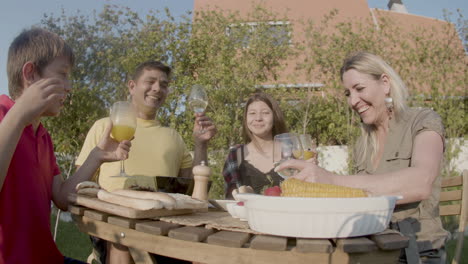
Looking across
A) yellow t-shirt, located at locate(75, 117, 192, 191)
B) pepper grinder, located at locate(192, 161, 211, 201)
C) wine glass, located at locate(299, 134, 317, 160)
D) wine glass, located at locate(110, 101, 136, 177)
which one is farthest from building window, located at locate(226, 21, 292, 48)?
pepper grinder, located at locate(192, 161, 211, 201)

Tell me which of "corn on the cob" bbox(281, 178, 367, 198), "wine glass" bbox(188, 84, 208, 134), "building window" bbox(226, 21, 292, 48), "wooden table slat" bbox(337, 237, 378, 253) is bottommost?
"wooden table slat" bbox(337, 237, 378, 253)

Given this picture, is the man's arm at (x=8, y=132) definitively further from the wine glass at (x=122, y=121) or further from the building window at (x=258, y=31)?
the building window at (x=258, y=31)

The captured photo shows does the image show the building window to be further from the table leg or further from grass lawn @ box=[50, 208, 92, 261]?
the table leg

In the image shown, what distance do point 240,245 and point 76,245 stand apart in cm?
540

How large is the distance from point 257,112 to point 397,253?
2688mm

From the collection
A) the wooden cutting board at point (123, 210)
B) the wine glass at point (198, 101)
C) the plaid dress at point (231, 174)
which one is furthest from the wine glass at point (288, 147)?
the plaid dress at point (231, 174)

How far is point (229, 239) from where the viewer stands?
1.28 m

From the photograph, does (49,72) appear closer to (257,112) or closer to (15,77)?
(15,77)

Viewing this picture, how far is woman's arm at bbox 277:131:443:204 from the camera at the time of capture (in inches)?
64.4

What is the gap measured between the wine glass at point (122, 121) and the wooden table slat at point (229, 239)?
4.24 ft

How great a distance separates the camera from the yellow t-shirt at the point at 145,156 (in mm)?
3137

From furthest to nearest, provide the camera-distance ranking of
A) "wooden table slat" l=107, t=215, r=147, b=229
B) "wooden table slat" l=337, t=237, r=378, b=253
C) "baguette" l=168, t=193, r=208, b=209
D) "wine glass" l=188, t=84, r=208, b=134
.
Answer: "wine glass" l=188, t=84, r=208, b=134, "baguette" l=168, t=193, r=208, b=209, "wooden table slat" l=107, t=215, r=147, b=229, "wooden table slat" l=337, t=237, r=378, b=253

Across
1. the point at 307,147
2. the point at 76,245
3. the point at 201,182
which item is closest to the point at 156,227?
the point at 201,182

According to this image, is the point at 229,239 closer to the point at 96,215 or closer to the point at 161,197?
the point at 161,197
